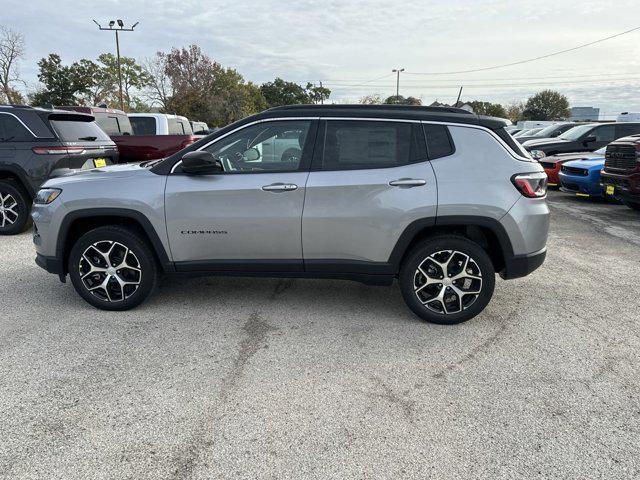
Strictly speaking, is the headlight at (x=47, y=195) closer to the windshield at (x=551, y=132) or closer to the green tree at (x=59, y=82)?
the windshield at (x=551, y=132)

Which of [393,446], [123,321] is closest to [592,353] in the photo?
[393,446]

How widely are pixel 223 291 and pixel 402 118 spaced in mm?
2446

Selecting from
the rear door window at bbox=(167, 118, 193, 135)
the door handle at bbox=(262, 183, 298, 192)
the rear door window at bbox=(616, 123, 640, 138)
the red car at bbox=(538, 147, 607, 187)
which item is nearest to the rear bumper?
the door handle at bbox=(262, 183, 298, 192)

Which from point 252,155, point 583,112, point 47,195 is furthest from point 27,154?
point 583,112

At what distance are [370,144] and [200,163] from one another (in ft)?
4.62

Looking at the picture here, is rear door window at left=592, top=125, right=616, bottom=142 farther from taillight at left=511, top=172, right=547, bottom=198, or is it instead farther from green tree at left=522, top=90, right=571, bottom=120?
green tree at left=522, top=90, right=571, bottom=120

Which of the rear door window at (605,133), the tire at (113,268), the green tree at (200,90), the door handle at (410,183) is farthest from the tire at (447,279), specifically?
the green tree at (200,90)

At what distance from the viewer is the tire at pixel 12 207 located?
6844 millimetres

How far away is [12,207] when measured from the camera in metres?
A: 6.90

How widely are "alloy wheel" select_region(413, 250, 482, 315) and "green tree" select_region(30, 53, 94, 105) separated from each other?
5172 cm

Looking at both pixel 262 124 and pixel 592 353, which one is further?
pixel 262 124

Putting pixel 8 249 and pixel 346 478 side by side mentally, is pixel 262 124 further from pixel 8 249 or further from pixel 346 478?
pixel 8 249

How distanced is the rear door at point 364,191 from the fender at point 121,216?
4.13 ft

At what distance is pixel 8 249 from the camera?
625cm
